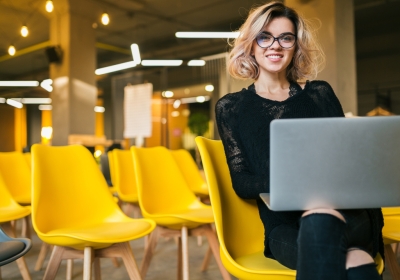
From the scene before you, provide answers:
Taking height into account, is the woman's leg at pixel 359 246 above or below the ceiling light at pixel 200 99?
below

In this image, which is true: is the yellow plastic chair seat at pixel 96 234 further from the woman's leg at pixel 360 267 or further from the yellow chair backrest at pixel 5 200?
the woman's leg at pixel 360 267

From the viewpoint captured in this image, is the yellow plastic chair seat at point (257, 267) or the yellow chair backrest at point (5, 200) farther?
the yellow chair backrest at point (5, 200)

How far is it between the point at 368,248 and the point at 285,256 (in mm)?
250

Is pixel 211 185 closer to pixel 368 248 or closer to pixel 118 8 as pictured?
pixel 368 248

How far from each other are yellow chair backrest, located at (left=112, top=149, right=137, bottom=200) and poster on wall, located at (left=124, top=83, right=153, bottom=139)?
10.9 feet

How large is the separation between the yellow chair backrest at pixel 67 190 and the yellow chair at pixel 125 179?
1137 millimetres

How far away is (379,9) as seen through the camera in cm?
770

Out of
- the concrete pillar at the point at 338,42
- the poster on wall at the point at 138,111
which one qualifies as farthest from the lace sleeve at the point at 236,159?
the poster on wall at the point at 138,111

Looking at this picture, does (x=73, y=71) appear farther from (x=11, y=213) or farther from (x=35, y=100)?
(x=35, y=100)

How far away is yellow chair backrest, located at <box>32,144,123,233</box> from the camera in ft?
6.44

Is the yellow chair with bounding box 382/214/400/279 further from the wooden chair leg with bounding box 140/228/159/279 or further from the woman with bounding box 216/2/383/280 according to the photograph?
the wooden chair leg with bounding box 140/228/159/279

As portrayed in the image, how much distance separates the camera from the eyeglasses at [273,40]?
1587 mm

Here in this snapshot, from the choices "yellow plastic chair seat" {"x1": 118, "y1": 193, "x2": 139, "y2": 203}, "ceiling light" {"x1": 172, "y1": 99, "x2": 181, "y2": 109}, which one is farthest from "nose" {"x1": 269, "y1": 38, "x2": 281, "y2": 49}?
"ceiling light" {"x1": 172, "y1": 99, "x2": 181, "y2": 109}

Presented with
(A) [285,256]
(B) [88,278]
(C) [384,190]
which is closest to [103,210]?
(B) [88,278]
